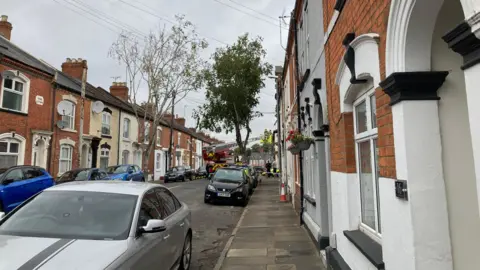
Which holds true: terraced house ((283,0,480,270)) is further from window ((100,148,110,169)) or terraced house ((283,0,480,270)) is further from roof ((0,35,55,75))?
window ((100,148,110,169))

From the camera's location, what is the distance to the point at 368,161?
153 inches

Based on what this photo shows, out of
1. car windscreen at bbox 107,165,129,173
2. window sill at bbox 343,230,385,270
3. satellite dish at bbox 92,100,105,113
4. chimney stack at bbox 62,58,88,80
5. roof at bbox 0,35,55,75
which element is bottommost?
window sill at bbox 343,230,385,270

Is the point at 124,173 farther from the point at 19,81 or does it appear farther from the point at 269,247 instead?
the point at 269,247

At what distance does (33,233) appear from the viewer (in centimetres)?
325

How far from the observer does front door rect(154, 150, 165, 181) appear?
32.6 meters

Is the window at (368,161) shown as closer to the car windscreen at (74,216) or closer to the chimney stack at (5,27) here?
the car windscreen at (74,216)

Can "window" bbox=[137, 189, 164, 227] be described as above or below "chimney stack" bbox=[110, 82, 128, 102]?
below

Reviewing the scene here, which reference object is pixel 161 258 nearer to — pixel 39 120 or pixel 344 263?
pixel 344 263

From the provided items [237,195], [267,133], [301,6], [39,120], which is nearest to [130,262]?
[301,6]

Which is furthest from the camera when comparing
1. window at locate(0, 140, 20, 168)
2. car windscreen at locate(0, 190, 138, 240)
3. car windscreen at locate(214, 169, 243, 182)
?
car windscreen at locate(214, 169, 243, 182)

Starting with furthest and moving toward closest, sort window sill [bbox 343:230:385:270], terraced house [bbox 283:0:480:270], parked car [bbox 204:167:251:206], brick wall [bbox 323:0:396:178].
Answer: parked car [bbox 204:167:251:206] < window sill [bbox 343:230:385:270] < brick wall [bbox 323:0:396:178] < terraced house [bbox 283:0:480:270]

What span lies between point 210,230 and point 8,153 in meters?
11.4

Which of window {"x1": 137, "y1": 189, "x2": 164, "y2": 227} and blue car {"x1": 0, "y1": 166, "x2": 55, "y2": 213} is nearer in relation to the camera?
window {"x1": 137, "y1": 189, "x2": 164, "y2": 227}

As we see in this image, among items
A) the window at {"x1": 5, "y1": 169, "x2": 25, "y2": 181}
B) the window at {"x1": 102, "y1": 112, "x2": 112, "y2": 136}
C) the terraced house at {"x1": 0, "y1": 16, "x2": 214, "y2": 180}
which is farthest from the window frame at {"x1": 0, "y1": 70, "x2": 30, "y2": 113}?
the window at {"x1": 102, "y1": 112, "x2": 112, "y2": 136}
